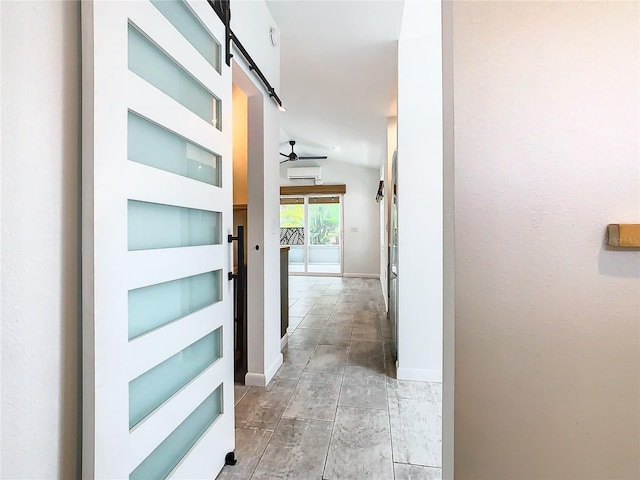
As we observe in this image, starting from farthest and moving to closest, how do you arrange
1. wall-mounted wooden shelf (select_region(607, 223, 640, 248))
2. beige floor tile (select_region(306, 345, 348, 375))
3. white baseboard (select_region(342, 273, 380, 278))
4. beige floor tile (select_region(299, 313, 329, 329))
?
white baseboard (select_region(342, 273, 380, 278)) → beige floor tile (select_region(299, 313, 329, 329)) → beige floor tile (select_region(306, 345, 348, 375)) → wall-mounted wooden shelf (select_region(607, 223, 640, 248))

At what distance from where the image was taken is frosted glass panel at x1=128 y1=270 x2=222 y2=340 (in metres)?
0.94

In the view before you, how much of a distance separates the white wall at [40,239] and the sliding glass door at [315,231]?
7327 mm

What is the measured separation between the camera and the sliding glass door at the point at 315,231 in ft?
26.5

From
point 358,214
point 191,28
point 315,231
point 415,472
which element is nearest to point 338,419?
point 415,472

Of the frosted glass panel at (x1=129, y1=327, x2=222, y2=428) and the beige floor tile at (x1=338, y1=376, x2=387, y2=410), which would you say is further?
the beige floor tile at (x1=338, y1=376, x2=387, y2=410)

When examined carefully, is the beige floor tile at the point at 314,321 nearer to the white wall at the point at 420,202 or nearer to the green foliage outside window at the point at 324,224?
the white wall at the point at 420,202

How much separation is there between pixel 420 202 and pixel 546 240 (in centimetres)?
162

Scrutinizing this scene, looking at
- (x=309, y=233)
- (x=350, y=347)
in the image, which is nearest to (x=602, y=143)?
(x=350, y=347)

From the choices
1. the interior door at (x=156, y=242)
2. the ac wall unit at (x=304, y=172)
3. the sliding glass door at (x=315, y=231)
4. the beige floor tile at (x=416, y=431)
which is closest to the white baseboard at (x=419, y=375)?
the beige floor tile at (x=416, y=431)

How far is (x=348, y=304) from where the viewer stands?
4906mm

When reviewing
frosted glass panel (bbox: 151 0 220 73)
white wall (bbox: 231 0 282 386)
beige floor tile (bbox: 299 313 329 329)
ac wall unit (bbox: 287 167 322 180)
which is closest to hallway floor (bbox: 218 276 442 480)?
white wall (bbox: 231 0 282 386)

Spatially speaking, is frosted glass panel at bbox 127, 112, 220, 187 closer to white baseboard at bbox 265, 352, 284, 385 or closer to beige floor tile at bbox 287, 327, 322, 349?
white baseboard at bbox 265, 352, 284, 385

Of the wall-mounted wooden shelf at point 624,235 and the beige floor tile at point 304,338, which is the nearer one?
the wall-mounted wooden shelf at point 624,235

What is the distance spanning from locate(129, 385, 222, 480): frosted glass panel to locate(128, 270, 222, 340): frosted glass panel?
0.41 metres
